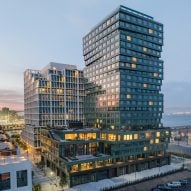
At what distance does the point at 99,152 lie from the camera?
8731 cm

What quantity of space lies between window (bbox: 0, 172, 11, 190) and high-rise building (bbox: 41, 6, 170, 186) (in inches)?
1064

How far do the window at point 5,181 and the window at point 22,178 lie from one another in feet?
7.14

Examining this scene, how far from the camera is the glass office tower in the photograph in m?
101

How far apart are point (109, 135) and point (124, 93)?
24824 millimetres

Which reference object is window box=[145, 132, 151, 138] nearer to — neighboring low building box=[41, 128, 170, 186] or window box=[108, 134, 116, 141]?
neighboring low building box=[41, 128, 170, 186]

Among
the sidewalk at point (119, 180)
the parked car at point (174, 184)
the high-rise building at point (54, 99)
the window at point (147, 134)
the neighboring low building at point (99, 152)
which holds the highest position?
the high-rise building at point (54, 99)

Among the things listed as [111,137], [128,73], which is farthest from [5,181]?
[128,73]

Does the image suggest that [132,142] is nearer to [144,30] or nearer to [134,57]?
[134,57]

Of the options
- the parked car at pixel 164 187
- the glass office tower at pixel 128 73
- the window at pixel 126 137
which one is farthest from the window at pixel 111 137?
the parked car at pixel 164 187

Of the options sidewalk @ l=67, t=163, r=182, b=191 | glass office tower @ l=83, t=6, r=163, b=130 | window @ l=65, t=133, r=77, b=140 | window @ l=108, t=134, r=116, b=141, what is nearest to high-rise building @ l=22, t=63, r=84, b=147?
glass office tower @ l=83, t=6, r=163, b=130

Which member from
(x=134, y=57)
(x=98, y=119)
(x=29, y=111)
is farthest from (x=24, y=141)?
(x=134, y=57)

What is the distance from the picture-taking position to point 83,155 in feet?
267

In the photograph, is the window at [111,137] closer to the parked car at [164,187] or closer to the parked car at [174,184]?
the parked car at [164,187]

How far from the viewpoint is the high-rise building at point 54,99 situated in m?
122
